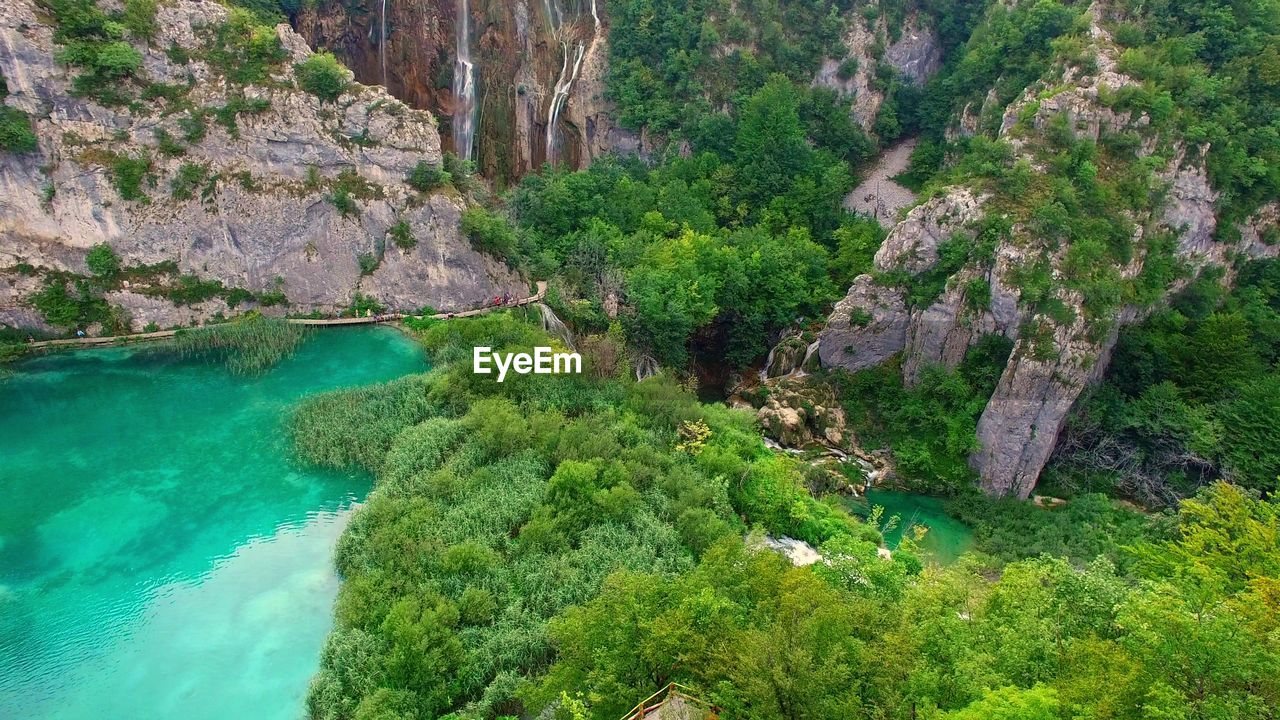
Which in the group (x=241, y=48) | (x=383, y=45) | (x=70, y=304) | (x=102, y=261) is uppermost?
(x=383, y=45)

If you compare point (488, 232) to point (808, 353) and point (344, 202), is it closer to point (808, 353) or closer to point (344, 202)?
point (344, 202)

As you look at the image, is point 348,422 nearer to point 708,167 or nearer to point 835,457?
point 835,457

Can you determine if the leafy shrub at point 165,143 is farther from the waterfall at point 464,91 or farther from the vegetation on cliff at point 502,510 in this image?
the vegetation on cliff at point 502,510

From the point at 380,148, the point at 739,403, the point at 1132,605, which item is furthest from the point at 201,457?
the point at 1132,605

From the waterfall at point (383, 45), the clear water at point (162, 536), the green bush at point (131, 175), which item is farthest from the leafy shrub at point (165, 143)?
the waterfall at point (383, 45)

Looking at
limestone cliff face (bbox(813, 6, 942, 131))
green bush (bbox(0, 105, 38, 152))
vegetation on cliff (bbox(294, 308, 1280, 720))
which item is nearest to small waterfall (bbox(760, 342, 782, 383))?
vegetation on cliff (bbox(294, 308, 1280, 720))

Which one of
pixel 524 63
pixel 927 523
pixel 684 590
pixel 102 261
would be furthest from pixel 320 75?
pixel 927 523
